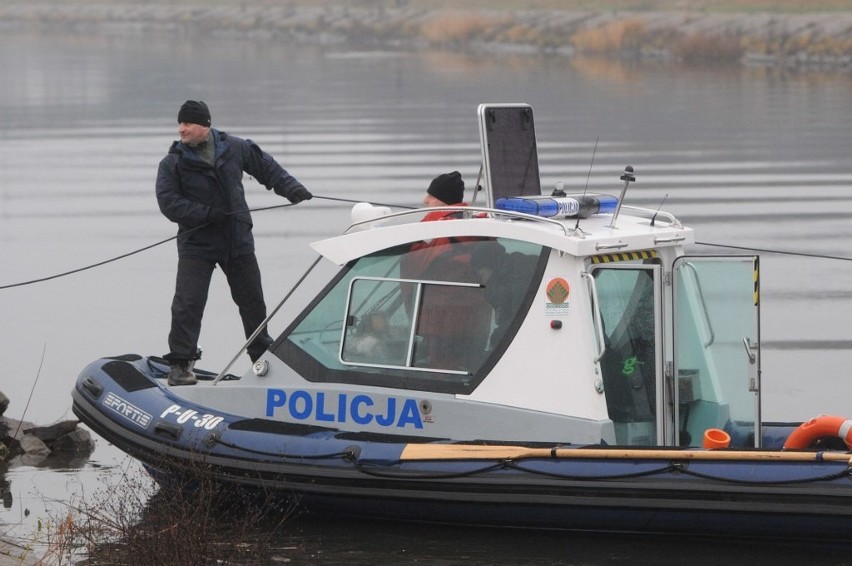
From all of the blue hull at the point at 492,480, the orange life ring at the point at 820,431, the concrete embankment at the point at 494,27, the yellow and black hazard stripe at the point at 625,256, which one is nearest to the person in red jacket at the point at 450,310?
the blue hull at the point at 492,480

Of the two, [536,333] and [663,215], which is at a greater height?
[663,215]

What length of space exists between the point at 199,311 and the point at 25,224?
36.0ft

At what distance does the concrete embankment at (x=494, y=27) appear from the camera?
47750 millimetres

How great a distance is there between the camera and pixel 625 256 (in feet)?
29.9

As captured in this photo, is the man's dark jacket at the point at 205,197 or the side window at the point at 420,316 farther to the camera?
the man's dark jacket at the point at 205,197

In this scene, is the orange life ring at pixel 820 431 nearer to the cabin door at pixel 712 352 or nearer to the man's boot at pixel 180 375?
the cabin door at pixel 712 352

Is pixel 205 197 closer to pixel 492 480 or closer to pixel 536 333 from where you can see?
pixel 536 333

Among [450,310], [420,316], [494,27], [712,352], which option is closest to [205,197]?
[420,316]

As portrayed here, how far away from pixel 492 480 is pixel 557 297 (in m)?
1.05

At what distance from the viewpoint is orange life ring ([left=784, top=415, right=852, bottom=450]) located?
8734 millimetres

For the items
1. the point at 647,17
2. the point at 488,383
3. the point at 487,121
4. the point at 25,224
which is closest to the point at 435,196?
the point at 487,121

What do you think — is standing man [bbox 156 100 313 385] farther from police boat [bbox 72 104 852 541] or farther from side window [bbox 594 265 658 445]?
side window [bbox 594 265 658 445]

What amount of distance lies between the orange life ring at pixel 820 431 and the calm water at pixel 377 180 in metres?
0.62

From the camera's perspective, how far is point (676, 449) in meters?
8.41
